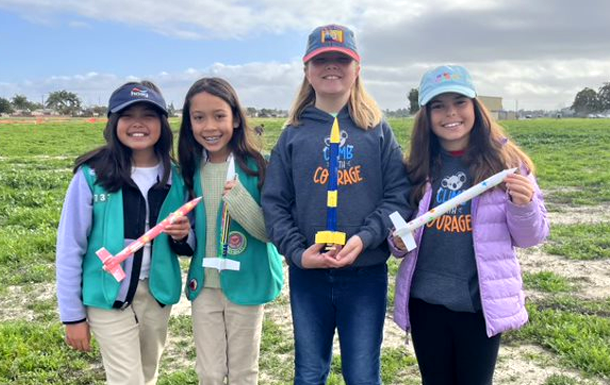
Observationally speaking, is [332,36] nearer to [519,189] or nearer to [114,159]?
[519,189]

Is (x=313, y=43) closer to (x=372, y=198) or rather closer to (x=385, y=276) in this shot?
(x=372, y=198)

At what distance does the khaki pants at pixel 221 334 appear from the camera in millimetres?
3262

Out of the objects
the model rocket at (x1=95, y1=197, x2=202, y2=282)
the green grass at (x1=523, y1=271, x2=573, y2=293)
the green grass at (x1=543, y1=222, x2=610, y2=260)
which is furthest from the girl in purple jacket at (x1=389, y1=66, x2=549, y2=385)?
the green grass at (x1=543, y1=222, x2=610, y2=260)

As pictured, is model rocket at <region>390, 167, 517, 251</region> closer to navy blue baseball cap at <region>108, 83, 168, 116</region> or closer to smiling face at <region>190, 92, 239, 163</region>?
smiling face at <region>190, 92, 239, 163</region>

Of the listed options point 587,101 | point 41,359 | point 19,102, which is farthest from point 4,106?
point 587,101

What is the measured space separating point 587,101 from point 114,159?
404 feet

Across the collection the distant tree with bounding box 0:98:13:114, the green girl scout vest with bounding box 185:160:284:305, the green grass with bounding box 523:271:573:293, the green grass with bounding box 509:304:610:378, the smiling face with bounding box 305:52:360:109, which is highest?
the distant tree with bounding box 0:98:13:114

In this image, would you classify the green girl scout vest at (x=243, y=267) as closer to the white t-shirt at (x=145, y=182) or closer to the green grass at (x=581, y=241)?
the white t-shirt at (x=145, y=182)

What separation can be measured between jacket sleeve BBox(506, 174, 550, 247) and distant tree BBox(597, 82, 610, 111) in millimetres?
118962

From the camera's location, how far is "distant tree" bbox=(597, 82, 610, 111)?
4131 inches

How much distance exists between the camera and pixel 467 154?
296 centimetres

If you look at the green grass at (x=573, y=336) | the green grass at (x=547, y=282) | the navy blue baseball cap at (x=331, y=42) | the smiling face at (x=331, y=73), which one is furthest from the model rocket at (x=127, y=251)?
the green grass at (x=547, y=282)

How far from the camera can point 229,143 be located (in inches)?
132

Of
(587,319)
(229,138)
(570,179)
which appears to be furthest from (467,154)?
(570,179)
